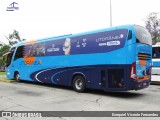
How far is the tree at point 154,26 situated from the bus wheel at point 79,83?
94.8ft

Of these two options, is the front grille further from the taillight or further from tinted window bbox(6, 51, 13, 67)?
tinted window bbox(6, 51, 13, 67)

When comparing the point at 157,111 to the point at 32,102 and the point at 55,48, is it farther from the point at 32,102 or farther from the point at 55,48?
the point at 55,48

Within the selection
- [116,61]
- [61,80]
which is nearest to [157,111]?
[116,61]

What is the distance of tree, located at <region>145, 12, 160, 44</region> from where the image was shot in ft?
129

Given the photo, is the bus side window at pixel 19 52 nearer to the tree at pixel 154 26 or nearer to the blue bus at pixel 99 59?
the blue bus at pixel 99 59

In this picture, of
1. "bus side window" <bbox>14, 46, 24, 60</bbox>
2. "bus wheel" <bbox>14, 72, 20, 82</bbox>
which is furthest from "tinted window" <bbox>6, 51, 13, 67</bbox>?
"bus wheel" <bbox>14, 72, 20, 82</bbox>

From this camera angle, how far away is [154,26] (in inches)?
1575

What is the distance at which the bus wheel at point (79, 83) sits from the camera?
41.5ft

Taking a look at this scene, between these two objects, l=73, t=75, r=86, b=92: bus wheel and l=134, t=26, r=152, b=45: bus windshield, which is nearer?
l=134, t=26, r=152, b=45: bus windshield

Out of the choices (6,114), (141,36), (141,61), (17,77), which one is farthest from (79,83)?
(17,77)

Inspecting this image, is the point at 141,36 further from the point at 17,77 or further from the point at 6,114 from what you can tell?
the point at 17,77

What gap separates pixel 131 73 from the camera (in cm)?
1066

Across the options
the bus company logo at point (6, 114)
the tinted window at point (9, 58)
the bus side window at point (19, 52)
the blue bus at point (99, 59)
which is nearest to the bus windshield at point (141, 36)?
the blue bus at point (99, 59)

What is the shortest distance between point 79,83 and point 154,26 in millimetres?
30151
